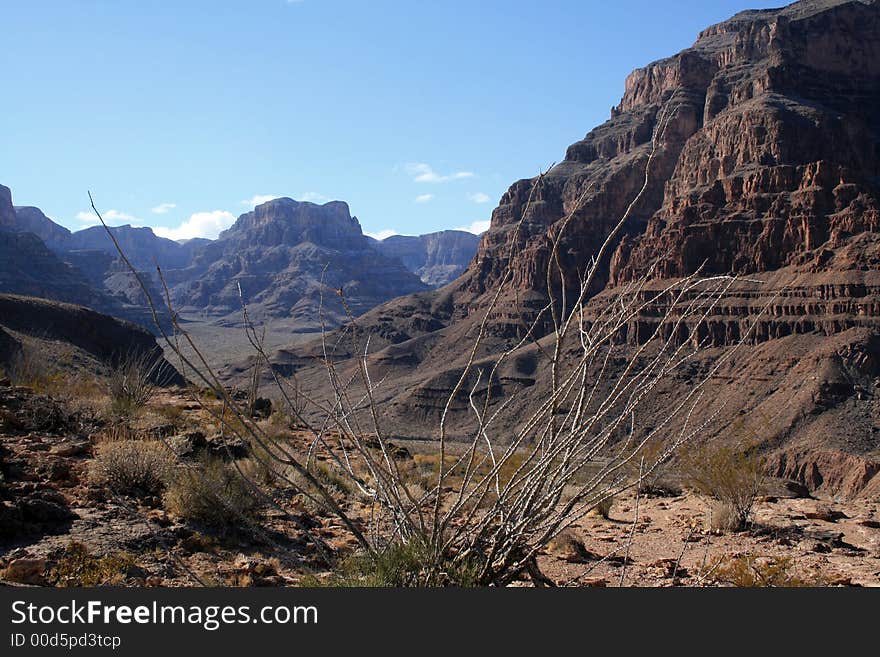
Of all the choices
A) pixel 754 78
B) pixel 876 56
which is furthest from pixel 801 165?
pixel 876 56

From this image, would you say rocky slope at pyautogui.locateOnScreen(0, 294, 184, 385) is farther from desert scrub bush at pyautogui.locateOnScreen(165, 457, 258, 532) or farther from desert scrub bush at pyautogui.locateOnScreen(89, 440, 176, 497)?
desert scrub bush at pyautogui.locateOnScreen(165, 457, 258, 532)

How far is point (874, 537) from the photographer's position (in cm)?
952

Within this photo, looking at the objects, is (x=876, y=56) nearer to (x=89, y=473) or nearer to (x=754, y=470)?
(x=754, y=470)

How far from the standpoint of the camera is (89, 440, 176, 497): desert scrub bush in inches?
302

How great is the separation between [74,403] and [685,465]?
10.6 m

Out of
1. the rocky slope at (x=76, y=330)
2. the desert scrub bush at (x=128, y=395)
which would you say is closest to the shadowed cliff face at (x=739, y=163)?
the rocky slope at (x=76, y=330)

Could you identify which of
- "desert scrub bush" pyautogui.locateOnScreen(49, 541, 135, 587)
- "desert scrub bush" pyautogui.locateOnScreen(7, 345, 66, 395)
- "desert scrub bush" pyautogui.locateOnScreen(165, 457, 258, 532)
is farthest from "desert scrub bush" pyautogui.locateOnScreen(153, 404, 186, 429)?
"desert scrub bush" pyautogui.locateOnScreen(49, 541, 135, 587)

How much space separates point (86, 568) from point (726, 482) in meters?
8.79

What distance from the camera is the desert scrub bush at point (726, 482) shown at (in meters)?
9.97

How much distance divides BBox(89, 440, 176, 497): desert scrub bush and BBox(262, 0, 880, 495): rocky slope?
36.2 ft

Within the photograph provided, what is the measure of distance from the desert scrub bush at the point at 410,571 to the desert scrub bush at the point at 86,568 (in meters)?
1.77

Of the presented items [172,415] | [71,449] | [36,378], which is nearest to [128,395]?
[172,415]

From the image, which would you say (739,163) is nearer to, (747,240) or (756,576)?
(747,240)

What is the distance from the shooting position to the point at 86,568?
5363 millimetres
